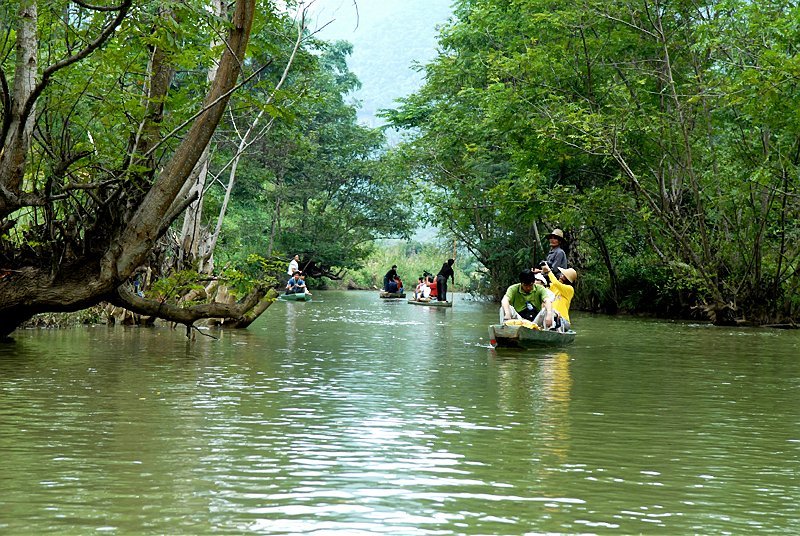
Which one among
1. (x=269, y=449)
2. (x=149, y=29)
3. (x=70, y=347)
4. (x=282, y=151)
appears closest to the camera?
(x=269, y=449)

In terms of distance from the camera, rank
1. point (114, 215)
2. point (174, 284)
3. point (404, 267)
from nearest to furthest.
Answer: point (114, 215) → point (174, 284) → point (404, 267)

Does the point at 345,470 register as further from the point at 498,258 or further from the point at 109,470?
the point at 498,258

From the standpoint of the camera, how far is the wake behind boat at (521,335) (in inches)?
739

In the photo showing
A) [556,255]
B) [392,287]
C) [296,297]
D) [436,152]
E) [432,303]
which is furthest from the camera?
[392,287]

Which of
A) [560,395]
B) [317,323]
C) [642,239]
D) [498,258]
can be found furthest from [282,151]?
[560,395]

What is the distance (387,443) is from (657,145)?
24954mm

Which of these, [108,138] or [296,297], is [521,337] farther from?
[296,297]

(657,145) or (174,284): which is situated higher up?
(657,145)

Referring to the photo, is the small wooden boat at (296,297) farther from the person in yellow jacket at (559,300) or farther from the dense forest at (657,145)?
the person in yellow jacket at (559,300)

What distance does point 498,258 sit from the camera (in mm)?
47344

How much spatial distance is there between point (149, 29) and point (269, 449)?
8.77 metres

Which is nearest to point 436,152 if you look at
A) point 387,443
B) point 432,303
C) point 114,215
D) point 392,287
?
point 392,287

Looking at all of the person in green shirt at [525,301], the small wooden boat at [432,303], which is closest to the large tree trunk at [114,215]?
the person in green shirt at [525,301]

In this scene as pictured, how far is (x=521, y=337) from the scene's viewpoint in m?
18.9
